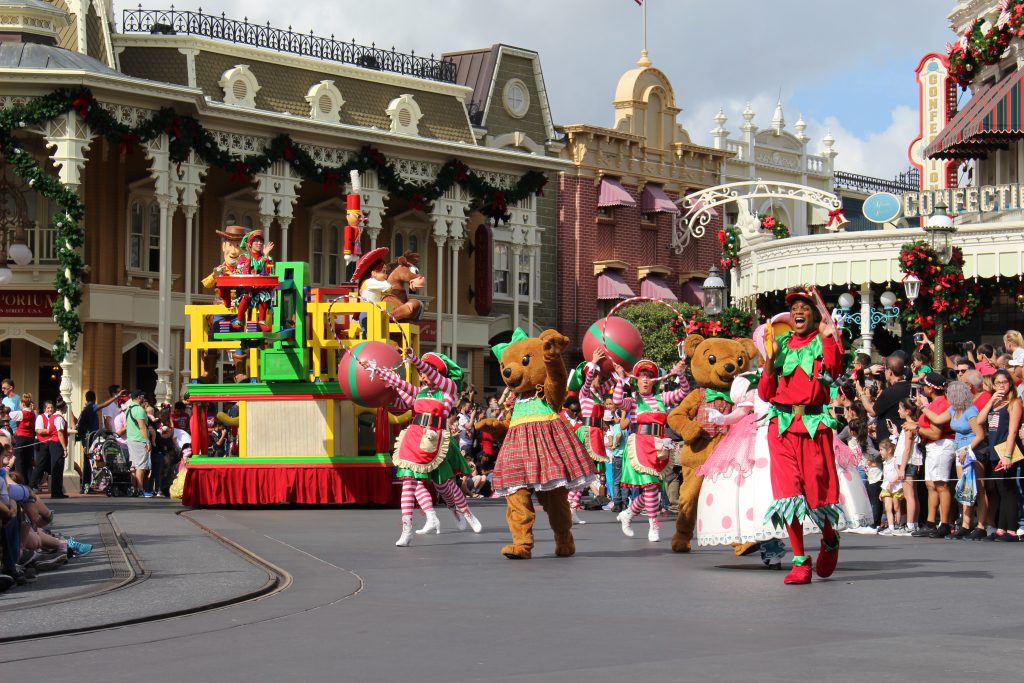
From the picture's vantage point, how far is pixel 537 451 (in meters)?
12.9

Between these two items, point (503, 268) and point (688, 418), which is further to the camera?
point (503, 268)

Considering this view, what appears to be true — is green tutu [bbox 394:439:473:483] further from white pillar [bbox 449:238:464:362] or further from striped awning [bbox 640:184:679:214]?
striped awning [bbox 640:184:679:214]

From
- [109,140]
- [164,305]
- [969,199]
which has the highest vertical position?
[109,140]

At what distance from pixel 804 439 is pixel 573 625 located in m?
3.00

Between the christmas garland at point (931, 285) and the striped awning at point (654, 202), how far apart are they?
20887mm

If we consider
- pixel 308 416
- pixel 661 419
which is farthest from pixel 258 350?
pixel 661 419

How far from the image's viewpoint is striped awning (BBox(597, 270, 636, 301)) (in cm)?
4459

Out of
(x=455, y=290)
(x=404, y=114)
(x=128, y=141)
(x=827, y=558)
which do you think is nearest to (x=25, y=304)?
(x=128, y=141)

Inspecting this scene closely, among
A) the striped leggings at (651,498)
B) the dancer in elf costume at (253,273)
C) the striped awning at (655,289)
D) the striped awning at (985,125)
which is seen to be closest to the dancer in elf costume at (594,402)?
the striped leggings at (651,498)

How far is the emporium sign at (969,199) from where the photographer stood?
32125 millimetres

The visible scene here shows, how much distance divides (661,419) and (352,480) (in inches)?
269

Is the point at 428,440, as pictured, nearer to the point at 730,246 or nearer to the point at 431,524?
the point at 431,524

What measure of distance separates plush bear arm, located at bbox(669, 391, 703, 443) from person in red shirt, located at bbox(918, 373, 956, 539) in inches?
114

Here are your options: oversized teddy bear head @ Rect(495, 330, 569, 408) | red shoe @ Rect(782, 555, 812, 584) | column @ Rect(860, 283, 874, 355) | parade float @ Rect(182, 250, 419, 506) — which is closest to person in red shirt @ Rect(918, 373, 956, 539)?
oversized teddy bear head @ Rect(495, 330, 569, 408)
